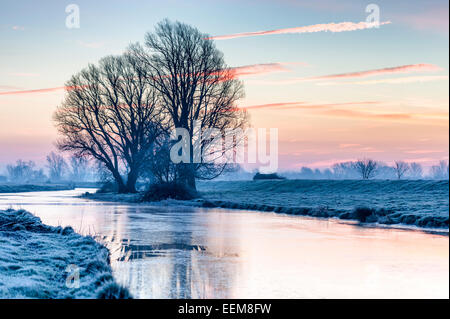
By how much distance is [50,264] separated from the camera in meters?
12.5

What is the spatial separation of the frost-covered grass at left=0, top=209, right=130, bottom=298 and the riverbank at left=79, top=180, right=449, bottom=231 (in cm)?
1410

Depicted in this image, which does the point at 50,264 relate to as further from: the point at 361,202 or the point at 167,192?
the point at 167,192

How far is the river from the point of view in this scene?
33.0ft

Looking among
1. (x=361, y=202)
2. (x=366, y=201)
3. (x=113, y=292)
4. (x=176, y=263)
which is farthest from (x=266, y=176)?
(x=113, y=292)

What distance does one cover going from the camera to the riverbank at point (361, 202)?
79.4ft

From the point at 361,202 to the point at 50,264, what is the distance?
2459cm

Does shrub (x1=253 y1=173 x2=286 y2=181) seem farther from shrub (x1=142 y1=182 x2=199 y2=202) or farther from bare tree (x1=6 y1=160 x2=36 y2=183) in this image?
bare tree (x1=6 y1=160 x2=36 y2=183)

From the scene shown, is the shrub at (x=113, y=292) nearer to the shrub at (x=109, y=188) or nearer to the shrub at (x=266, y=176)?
the shrub at (x=109, y=188)

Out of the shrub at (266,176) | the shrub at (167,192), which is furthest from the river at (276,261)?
the shrub at (266,176)

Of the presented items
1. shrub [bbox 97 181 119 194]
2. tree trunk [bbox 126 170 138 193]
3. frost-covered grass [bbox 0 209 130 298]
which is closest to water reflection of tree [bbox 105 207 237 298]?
frost-covered grass [bbox 0 209 130 298]

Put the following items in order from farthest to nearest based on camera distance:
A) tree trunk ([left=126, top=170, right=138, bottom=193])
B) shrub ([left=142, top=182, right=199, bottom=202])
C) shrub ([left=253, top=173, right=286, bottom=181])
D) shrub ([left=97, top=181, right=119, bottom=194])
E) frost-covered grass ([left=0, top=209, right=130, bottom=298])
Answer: shrub ([left=253, top=173, right=286, bottom=181]), shrub ([left=97, top=181, right=119, bottom=194]), tree trunk ([left=126, top=170, right=138, bottom=193]), shrub ([left=142, top=182, right=199, bottom=202]), frost-covered grass ([left=0, top=209, right=130, bottom=298])

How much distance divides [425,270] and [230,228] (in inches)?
428
